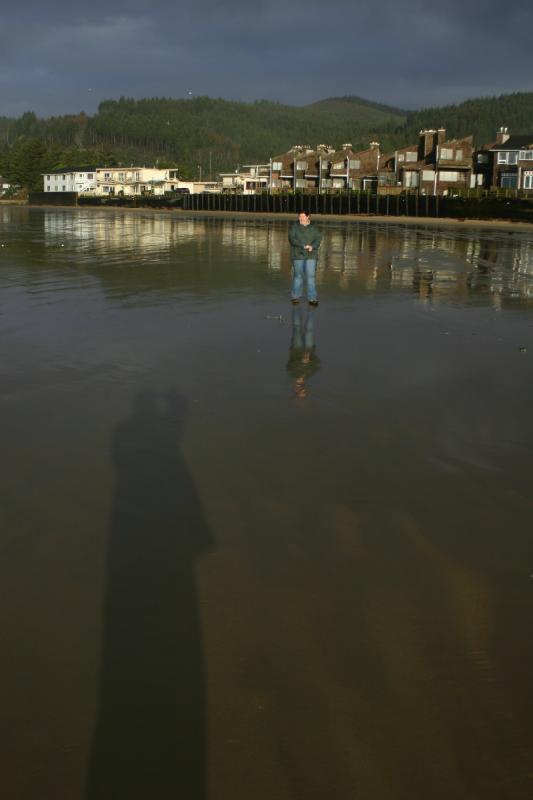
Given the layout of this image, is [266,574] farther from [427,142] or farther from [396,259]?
[427,142]

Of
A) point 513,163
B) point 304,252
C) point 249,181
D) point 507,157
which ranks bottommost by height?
point 304,252

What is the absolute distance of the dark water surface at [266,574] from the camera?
306 cm

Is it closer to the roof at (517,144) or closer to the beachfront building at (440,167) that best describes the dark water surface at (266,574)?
the roof at (517,144)

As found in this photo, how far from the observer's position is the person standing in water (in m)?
13.8

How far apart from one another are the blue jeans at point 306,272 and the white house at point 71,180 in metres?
136

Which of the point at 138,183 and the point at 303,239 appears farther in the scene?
the point at 138,183

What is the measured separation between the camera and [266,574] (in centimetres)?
443

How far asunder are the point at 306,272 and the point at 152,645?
11452mm

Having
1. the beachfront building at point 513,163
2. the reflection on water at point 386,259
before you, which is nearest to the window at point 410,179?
the beachfront building at point 513,163

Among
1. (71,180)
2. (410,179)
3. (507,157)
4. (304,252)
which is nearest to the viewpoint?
(304,252)

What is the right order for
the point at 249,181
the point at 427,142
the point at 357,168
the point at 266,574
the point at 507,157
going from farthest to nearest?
A: the point at 249,181 < the point at 357,168 < the point at 427,142 < the point at 507,157 < the point at 266,574

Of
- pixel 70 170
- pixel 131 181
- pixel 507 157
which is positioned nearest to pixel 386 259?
pixel 507 157

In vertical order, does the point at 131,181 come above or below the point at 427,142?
below

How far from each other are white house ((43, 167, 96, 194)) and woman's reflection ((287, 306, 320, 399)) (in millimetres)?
137805
